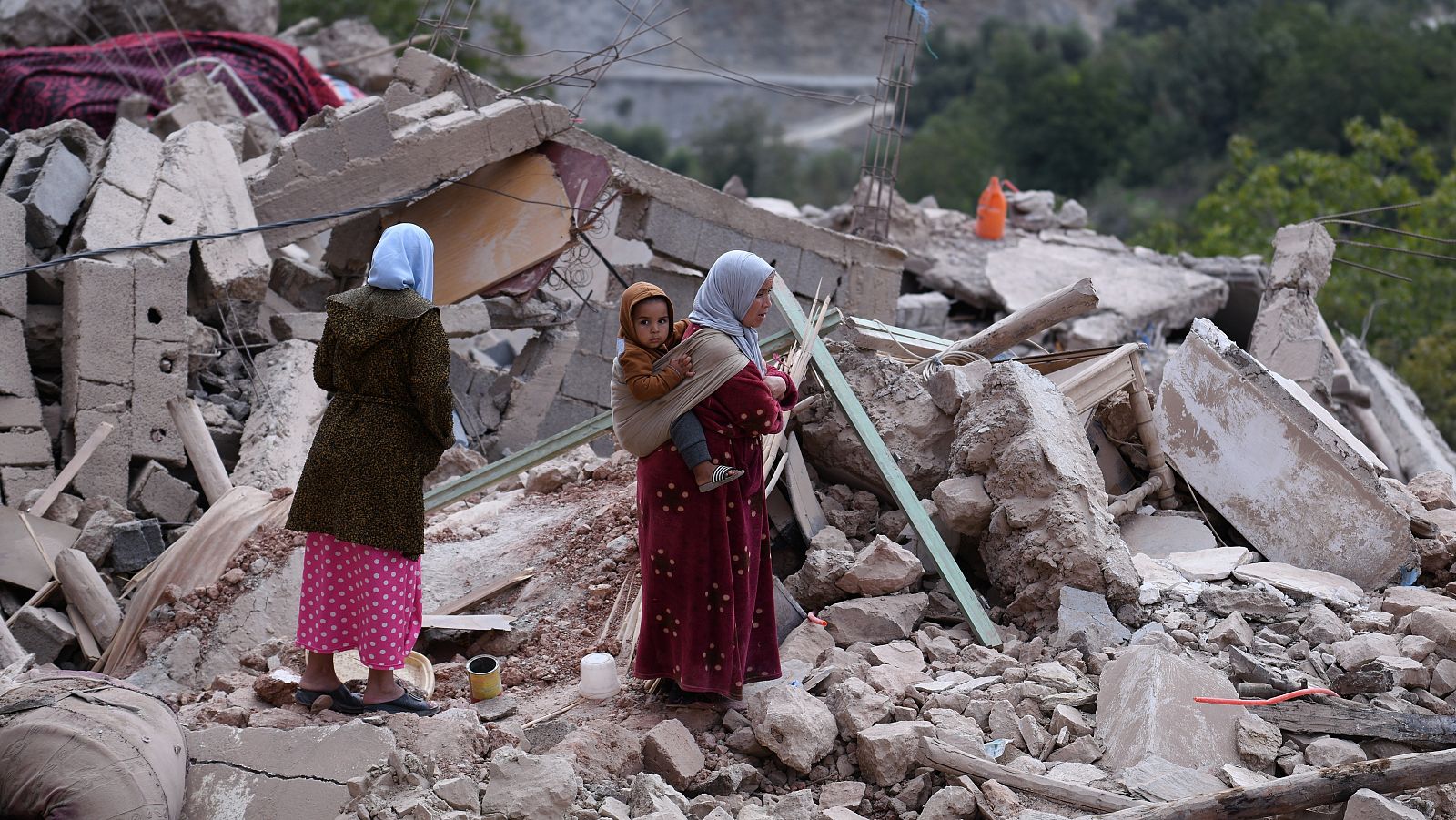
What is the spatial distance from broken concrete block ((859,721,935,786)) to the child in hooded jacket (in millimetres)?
989

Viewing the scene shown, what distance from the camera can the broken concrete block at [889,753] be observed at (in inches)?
163

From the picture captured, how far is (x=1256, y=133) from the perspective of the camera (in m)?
44.0

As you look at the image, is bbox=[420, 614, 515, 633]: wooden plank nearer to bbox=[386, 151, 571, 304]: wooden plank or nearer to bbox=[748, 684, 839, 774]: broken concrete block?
bbox=[748, 684, 839, 774]: broken concrete block

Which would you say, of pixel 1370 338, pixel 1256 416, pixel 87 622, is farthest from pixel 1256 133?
pixel 87 622

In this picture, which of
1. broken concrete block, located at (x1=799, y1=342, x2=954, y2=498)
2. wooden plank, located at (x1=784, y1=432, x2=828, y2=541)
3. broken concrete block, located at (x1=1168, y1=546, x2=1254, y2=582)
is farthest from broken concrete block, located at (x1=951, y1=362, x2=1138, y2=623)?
wooden plank, located at (x1=784, y1=432, x2=828, y2=541)

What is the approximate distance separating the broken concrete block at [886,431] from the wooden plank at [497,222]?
12.0ft

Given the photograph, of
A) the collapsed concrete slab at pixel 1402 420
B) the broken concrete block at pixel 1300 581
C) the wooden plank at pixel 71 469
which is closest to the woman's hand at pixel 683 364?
the broken concrete block at pixel 1300 581

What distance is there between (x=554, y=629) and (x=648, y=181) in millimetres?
4704

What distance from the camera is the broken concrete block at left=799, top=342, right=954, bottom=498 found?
594cm

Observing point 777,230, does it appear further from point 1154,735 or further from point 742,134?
point 742,134

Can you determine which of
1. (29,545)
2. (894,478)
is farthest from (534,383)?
(894,478)

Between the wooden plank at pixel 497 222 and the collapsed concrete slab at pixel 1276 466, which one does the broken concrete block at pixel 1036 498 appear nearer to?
the collapsed concrete slab at pixel 1276 466

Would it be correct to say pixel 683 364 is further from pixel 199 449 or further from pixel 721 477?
pixel 199 449

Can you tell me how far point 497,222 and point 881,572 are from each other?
4910mm
